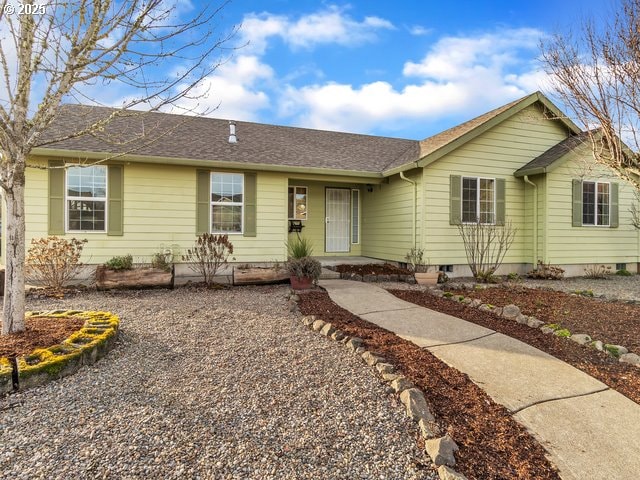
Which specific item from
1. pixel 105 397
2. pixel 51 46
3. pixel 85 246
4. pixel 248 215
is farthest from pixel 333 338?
pixel 85 246

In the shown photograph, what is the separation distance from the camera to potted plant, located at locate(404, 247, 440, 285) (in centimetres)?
856

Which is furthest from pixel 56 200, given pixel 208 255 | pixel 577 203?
pixel 577 203

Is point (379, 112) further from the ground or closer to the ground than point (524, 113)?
further from the ground

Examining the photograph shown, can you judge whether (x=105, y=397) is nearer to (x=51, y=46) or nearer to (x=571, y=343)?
(x=51, y=46)

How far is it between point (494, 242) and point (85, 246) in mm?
9771

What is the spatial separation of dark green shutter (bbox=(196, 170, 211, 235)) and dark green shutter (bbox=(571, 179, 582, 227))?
9419 mm

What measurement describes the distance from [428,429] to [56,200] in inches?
337

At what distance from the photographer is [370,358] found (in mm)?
3395

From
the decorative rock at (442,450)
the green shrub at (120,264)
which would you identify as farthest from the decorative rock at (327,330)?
the green shrub at (120,264)

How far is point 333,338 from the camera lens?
4074 mm

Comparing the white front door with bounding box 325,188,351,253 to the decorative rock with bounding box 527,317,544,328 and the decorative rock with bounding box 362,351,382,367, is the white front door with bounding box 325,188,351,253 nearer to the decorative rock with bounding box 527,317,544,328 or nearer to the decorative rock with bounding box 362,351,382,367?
the decorative rock with bounding box 527,317,544,328

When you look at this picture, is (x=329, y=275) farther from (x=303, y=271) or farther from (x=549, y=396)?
(x=549, y=396)

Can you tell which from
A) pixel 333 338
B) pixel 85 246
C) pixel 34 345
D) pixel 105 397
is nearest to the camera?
pixel 105 397

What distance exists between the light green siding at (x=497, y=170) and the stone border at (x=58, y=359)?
7.22 metres
